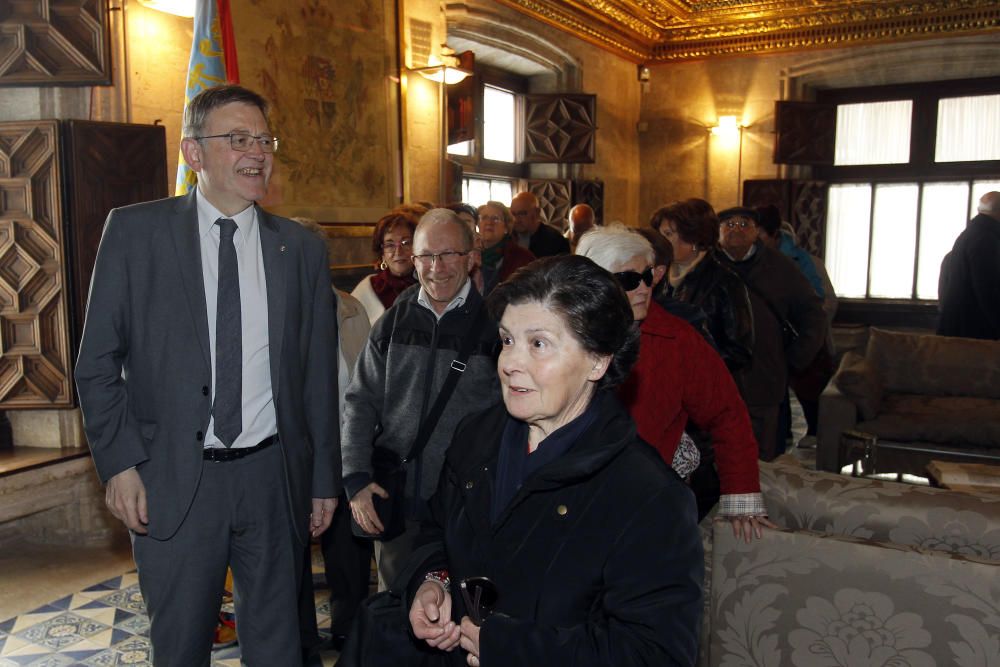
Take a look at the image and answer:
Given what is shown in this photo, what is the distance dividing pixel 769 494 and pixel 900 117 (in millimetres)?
10326

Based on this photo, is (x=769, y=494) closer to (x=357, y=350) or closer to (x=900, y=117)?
(x=357, y=350)

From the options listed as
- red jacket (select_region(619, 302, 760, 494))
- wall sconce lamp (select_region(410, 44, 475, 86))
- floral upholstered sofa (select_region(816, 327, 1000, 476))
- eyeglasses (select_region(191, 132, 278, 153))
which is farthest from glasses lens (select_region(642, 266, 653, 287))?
wall sconce lamp (select_region(410, 44, 475, 86))

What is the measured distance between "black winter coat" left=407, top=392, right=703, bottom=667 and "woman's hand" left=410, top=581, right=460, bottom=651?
0.04m

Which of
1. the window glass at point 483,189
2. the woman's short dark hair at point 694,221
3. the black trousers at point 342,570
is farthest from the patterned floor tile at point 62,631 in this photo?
the window glass at point 483,189

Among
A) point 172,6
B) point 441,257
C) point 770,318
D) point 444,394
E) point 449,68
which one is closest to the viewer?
point 444,394

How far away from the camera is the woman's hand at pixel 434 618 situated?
1487 millimetres

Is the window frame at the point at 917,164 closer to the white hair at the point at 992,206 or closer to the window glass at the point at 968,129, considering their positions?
the window glass at the point at 968,129

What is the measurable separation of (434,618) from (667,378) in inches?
43.9

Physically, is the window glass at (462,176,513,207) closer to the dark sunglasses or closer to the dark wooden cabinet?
the dark wooden cabinet

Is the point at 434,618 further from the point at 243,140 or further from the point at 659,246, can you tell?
the point at 659,246

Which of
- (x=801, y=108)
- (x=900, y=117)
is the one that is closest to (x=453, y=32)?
(x=801, y=108)

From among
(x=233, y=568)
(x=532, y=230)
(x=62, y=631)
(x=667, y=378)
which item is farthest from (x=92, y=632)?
(x=532, y=230)

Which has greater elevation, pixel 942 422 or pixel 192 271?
pixel 192 271

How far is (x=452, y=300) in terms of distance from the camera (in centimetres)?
262
